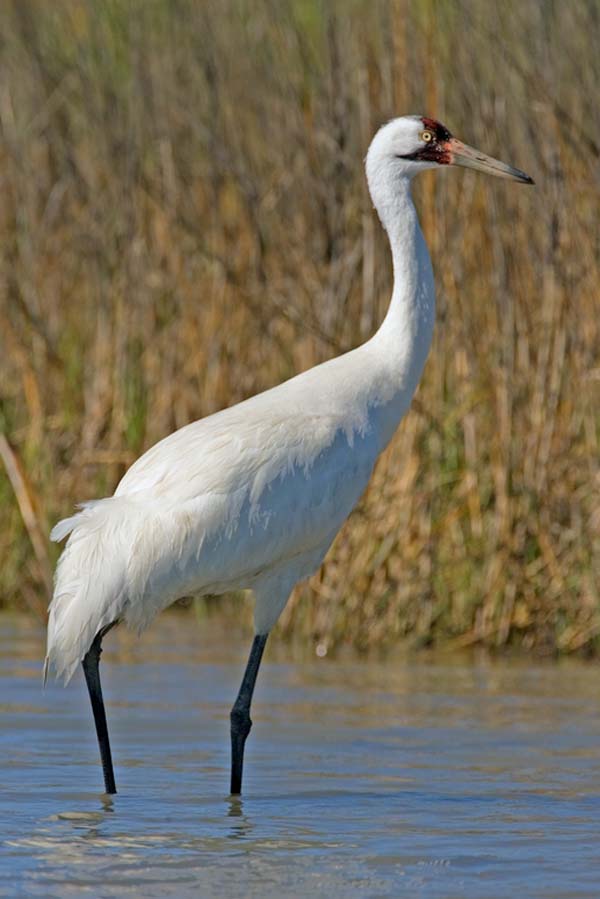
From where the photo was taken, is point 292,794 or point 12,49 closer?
point 292,794

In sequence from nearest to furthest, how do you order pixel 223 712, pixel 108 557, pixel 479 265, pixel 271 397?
pixel 108 557, pixel 271 397, pixel 223 712, pixel 479 265

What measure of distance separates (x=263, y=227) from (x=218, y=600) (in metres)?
2.08

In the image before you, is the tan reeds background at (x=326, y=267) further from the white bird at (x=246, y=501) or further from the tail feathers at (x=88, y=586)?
the tail feathers at (x=88, y=586)

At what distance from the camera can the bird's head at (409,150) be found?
741cm

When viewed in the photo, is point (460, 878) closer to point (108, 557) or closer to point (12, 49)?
point (108, 557)

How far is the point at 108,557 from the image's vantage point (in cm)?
663

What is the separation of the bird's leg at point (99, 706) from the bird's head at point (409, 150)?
1.90 m

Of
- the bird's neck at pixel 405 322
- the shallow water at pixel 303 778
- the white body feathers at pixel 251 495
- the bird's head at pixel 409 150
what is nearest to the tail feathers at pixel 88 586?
the white body feathers at pixel 251 495

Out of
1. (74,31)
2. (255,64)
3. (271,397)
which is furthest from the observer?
(74,31)

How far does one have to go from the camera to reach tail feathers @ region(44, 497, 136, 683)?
6.61 meters

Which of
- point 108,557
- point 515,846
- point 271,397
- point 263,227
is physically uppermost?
point 263,227

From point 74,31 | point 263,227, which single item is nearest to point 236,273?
point 263,227

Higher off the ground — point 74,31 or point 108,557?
point 74,31

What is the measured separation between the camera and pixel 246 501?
6762 millimetres
